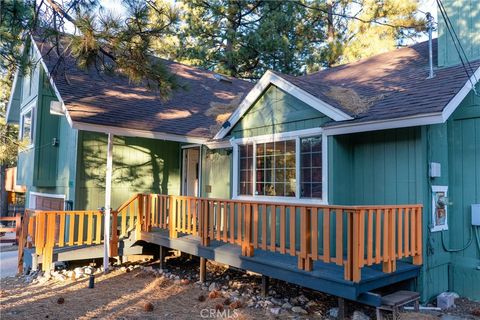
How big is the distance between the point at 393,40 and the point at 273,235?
1457 cm

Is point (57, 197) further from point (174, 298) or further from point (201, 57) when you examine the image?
point (201, 57)

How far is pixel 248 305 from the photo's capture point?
18.3 ft

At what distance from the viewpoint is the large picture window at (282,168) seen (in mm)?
6520

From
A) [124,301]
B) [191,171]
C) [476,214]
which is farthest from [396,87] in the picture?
[124,301]

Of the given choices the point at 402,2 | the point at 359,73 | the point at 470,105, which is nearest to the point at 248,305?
the point at 470,105

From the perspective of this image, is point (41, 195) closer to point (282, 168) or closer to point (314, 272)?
point (282, 168)

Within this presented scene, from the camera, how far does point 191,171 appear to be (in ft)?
33.9

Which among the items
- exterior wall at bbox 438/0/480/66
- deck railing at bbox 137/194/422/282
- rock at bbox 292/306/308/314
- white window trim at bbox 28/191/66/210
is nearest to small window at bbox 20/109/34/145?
white window trim at bbox 28/191/66/210

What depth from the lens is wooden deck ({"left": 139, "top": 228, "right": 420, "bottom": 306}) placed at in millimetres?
4579

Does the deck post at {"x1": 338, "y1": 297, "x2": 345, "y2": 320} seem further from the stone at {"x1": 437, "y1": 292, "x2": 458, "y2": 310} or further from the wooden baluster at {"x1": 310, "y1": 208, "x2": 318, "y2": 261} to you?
the stone at {"x1": 437, "y1": 292, "x2": 458, "y2": 310}

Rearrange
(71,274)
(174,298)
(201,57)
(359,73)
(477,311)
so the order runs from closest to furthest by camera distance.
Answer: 1. (477,311)
2. (174,298)
3. (71,274)
4. (359,73)
5. (201,57)

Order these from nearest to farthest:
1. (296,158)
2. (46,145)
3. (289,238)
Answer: (289,238), (296,158), (46,145)

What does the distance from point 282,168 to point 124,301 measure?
11.3 feet

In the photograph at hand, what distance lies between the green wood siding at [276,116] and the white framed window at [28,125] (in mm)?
6020
